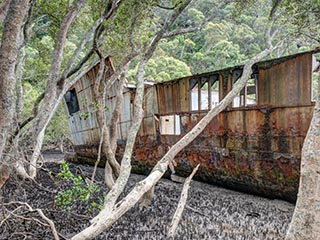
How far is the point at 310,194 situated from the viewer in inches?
81.8

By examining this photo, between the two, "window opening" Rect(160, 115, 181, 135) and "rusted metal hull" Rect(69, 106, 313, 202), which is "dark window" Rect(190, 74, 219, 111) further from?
"window opening" Rect(160, 115, 181, 135)

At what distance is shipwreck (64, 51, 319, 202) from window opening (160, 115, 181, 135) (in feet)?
0.10

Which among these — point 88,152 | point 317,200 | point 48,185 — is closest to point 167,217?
point 317,200

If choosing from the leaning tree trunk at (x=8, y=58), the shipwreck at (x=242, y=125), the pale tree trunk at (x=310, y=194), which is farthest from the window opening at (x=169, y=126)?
the pale tree trunk at (x=310, y=194)

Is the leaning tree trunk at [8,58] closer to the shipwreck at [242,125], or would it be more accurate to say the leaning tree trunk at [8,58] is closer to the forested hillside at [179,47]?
the shipwreck at [242,125]

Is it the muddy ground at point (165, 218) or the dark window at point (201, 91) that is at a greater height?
Result: the dark window at point (201, 91)

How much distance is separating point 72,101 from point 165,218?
1119 cm

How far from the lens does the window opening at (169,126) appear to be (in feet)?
32.3

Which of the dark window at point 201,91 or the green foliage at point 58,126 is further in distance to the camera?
the green foliage at point 58,126

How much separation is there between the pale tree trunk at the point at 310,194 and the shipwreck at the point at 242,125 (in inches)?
173

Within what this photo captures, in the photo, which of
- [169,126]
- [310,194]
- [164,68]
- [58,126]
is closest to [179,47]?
[164,68]

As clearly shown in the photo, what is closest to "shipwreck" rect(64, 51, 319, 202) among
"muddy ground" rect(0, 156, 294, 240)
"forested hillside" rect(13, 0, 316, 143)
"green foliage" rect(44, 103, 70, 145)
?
"muddy ground" rect(0, 156, 294, 240)

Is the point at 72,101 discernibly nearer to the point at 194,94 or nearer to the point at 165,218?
the point at 194,94

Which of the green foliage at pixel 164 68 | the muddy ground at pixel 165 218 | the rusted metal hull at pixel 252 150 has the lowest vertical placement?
the muddy ground at pixel 165 218
